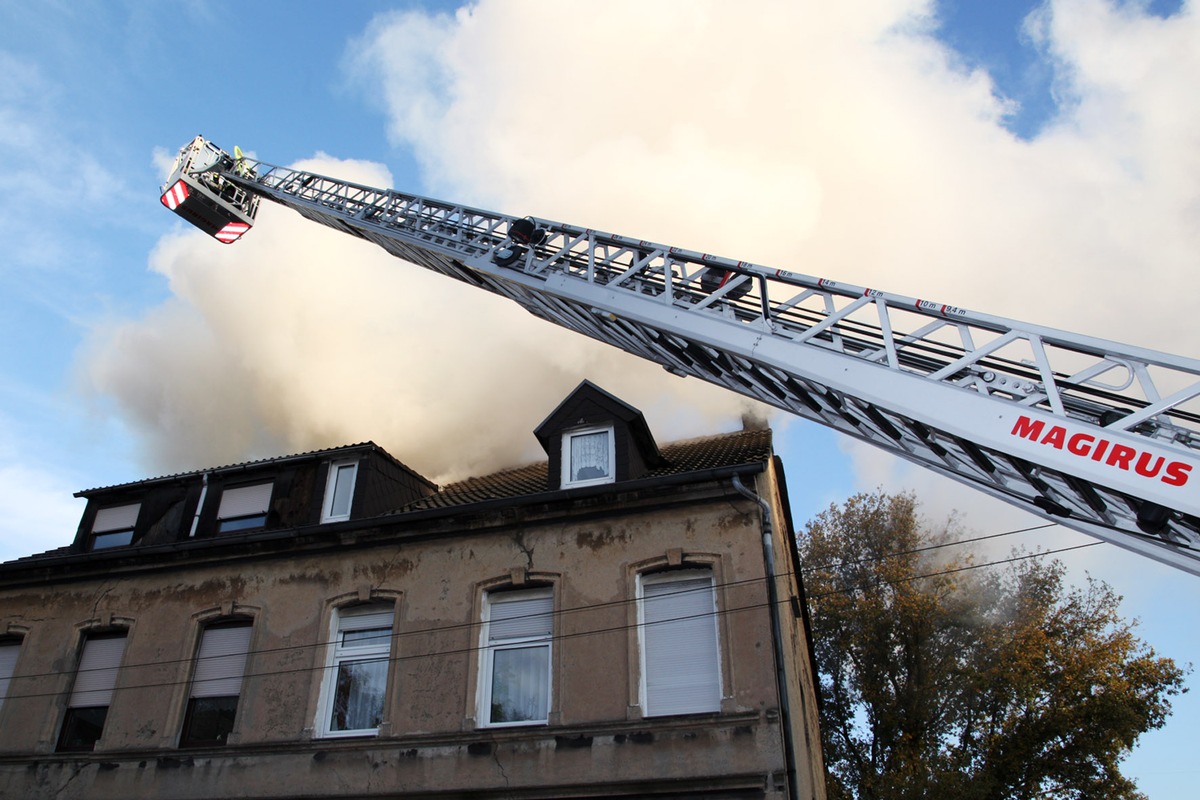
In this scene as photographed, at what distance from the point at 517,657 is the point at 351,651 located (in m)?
2.65

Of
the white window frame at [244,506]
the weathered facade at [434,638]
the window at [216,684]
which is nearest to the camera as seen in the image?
the weathered facade at [434,638]

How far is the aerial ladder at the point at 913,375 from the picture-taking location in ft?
20.5

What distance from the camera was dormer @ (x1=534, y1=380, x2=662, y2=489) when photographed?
1283 cm

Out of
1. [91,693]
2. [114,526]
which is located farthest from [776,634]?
[114,526]

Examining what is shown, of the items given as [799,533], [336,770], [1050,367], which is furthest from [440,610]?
[799,533]

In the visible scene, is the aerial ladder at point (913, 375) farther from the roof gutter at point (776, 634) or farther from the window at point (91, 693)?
the window at point (91, 693)

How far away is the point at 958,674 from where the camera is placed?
2533cm

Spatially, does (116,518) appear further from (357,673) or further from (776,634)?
(776,634)

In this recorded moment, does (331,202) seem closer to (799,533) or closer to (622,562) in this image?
(622,562)

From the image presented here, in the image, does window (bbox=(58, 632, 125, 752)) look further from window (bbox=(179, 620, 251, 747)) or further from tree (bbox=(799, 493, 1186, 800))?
tree (bbox=(799, 493, 1186, 800))

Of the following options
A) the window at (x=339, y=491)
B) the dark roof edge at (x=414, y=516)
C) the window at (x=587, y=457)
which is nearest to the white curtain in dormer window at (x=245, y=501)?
the dark roof edge at (x=414, y=516)

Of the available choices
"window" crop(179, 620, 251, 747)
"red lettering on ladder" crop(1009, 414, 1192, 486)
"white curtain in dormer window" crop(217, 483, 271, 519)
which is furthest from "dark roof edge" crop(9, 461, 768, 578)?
"red lettering on ladder" crop(1009, 414, 1192, 486)

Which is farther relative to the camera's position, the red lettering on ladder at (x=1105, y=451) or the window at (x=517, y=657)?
the window at (x=517, y=657)

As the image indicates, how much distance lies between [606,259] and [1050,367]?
567 centimetres
